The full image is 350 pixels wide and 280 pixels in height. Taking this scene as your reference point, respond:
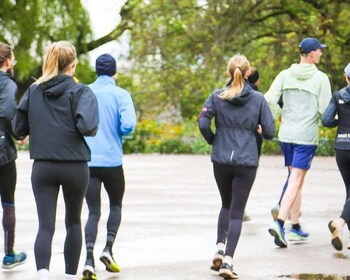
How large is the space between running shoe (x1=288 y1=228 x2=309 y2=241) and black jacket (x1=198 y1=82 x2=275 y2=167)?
2.23m

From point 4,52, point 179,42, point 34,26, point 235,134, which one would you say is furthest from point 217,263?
point 34,26

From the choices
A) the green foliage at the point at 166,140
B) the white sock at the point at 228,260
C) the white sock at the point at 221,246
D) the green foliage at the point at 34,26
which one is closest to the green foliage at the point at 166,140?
the green foliage at the point at 166,140

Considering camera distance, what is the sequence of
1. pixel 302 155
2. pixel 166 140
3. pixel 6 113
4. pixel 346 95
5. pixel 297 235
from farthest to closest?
1. pixel 166 140
2. pixel 297 235
3. pixel 302 155
4. pixel 346 95
5. pixel 6 113

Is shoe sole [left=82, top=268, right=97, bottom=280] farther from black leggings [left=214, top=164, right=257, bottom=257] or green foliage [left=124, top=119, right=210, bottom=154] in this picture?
green foliage [left=124, top=119, right=210, bottom=154]

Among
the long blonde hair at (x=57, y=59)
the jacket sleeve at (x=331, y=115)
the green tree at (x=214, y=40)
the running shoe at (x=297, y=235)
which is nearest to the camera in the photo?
the long blonde hair at (x=57, y=59)

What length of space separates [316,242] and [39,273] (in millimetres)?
3882

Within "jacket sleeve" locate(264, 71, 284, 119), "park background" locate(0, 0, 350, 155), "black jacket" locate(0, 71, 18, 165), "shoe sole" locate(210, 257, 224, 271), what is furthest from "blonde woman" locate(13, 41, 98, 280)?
"park background" locate(0, 0, 350, 155)

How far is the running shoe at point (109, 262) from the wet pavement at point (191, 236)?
5 cm

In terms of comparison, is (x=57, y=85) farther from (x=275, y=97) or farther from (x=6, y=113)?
(x=275, y=97)

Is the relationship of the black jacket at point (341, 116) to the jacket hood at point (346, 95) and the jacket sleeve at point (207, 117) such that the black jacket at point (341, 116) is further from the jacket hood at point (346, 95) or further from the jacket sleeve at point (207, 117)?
the jacket sleeve at point (207, 117)

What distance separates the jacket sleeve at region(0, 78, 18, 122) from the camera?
7.93 metres

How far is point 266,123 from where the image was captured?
7.99 metres

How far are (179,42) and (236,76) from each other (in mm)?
25816

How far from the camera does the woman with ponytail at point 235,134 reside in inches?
313
